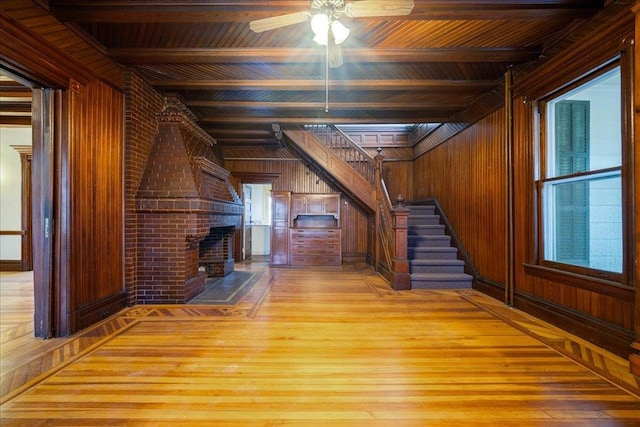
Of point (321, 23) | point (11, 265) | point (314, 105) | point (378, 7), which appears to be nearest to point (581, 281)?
point (378, 7)

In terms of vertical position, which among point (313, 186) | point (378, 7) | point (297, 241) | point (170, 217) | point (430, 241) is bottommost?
point (297, 241)

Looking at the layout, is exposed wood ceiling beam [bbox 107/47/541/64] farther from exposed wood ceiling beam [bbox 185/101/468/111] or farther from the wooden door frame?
the wooden door frame

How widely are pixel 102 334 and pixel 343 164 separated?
15.6ft

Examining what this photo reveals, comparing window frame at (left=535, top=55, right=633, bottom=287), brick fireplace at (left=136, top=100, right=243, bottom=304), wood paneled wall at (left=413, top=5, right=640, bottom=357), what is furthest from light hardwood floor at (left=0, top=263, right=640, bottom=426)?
window frame at (left=535, top=55, right=633, bottom=287)

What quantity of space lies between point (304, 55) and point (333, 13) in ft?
3.63

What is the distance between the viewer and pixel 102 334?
2.75 meters

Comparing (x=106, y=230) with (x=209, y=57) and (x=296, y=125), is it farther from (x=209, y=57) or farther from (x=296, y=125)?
(x=296, y=125)

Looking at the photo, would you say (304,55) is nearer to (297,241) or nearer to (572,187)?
(572,187)

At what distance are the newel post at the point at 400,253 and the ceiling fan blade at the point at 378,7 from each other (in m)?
2.93

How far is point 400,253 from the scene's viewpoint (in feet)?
15.3

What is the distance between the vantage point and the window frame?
2.33m

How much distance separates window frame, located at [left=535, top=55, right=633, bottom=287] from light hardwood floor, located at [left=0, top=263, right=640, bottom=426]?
64 centimetres

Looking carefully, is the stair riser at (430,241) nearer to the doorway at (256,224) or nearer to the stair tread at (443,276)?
the stair tread at (443,276)

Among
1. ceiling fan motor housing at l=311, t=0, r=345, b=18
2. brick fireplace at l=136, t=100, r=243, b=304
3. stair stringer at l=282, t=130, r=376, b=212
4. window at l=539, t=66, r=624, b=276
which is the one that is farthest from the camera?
stair stringer at l=282, t=130, r=376, b=212
